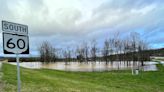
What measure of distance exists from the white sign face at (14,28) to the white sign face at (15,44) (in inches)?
3.2

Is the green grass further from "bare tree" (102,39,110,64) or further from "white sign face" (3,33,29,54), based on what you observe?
"bare tree" (102,39,110,64)

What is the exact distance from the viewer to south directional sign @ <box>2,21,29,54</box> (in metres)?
4.02

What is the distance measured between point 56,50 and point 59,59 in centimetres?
594

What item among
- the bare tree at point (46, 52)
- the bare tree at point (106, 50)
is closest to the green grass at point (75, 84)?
the bare tree at point (106, 50)

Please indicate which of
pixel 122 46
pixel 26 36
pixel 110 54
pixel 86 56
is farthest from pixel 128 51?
pixel 26 36

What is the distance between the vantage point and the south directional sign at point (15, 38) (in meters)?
4.02

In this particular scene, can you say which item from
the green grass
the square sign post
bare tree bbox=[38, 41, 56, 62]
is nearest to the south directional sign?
the square sign post

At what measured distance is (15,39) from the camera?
164 inches

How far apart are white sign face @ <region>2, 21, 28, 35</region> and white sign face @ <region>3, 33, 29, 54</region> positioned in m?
0.08

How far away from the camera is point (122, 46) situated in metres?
52.8

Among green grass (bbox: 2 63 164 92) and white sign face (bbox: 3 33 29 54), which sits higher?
white sign face (bbox: 3 33 29 54)

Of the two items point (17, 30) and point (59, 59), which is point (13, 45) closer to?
point (17, 30)

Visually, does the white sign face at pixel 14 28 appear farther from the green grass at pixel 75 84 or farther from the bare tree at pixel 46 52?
the bare tree at pixel 46 52

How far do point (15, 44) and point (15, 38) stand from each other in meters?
0.11
